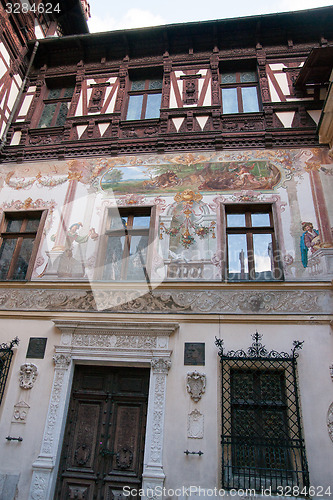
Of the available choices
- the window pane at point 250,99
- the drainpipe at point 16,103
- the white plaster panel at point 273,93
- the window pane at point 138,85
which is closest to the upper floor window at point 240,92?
the window pane at point 250,99

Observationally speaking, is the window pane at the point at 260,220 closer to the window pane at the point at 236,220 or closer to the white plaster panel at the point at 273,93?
the window pane at the point at 236,220

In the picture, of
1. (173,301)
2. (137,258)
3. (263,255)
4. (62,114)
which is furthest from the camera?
(62,114)

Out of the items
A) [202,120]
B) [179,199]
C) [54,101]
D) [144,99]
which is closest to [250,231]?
[179,199]

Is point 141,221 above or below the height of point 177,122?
below

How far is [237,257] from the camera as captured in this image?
7.25 meters

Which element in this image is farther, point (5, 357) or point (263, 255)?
point (263, 255)

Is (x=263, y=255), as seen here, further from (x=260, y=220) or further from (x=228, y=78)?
(x=228, y=78)

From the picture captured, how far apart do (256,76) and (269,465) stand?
925 cm

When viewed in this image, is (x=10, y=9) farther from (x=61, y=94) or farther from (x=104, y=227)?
(x=104, y=227)

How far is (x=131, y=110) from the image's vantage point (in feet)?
32.7

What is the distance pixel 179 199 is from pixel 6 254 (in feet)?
13.1

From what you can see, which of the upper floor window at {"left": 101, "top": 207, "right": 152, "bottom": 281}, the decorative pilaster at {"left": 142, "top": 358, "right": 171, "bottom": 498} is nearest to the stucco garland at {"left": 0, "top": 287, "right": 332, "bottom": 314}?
the upper floor window at {"left": 101, "top": 207, "right": 152, "bottom": 281}

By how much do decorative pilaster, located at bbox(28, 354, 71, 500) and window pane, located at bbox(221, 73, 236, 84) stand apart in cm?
821

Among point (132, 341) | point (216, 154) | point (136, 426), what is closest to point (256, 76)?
point (216, 154)
